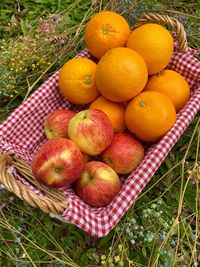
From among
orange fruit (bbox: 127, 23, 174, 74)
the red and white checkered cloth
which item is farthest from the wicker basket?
orange fruit (bbox: 127, 23, 174, 74)

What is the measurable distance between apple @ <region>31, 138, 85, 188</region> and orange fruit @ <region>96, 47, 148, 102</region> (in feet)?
0.75

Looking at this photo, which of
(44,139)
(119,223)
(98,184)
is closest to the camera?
(98,184)

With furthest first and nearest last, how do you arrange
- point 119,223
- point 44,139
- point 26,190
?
point 44,139 < point 119,223 < point 26,190

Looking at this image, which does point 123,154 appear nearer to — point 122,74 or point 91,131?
point 91,131

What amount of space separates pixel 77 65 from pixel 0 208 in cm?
56

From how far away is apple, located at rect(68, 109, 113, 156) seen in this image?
1.21 metres

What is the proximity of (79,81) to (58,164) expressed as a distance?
330 mm

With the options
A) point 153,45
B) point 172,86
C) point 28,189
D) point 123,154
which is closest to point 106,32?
point 153,45

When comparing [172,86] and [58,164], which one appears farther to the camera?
[172,86]

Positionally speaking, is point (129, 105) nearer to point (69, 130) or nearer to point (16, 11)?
point (69, 130)

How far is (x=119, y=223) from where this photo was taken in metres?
1.30

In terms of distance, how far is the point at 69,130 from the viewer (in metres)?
1.25

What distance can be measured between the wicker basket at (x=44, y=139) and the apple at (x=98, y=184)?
0.08 ft

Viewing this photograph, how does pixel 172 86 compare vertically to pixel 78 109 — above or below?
above
